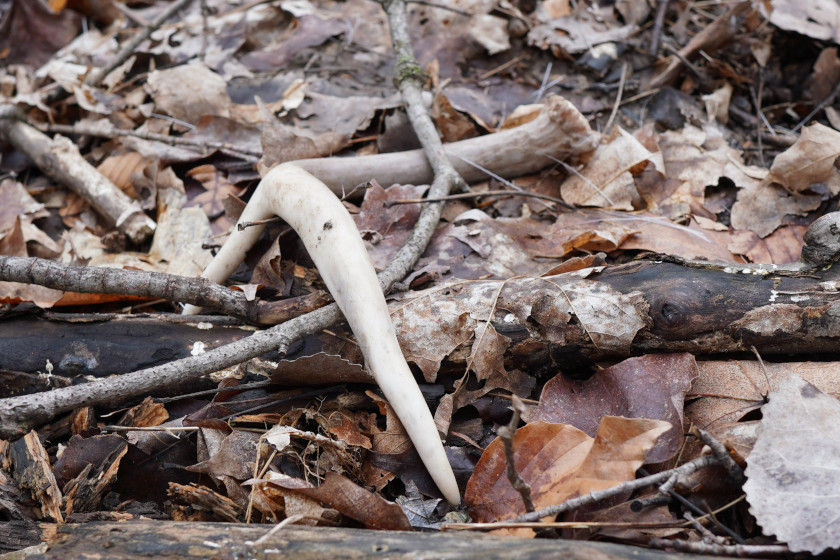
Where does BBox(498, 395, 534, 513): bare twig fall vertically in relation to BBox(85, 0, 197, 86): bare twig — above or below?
below

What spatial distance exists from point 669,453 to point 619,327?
500mm

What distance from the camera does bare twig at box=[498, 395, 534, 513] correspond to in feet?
4.83

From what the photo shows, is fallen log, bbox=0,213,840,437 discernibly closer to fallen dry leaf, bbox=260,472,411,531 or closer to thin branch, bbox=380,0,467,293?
thin branch, bbox=380,0,467,293

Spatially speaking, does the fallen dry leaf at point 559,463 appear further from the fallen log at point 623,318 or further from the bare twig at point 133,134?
the bare twig at point 133,134

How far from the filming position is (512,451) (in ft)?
5.15

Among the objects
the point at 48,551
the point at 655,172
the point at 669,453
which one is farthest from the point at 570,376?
the point at 48,551

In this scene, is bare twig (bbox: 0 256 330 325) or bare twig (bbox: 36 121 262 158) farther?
bare twig (bbox: 36 121 262 158)

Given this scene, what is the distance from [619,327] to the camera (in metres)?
2.27

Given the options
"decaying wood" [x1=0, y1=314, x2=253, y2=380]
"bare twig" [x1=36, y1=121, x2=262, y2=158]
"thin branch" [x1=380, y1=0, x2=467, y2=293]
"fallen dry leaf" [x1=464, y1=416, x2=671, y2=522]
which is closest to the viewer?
"fallen dry leaf" [x1=464, y1=416, x2=671, y2=522]

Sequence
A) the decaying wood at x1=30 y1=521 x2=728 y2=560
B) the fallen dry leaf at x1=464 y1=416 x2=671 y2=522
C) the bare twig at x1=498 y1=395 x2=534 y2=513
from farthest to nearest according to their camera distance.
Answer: the fallen dry leaf at x1=464 y1=416 x2=671 y2=522, the decaying wood at x1=30 y1=521 x2=728 y2=560, the bare twig at x1=498 y1=395 x2=534 y2=513

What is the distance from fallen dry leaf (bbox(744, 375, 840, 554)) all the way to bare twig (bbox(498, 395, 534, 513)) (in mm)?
627

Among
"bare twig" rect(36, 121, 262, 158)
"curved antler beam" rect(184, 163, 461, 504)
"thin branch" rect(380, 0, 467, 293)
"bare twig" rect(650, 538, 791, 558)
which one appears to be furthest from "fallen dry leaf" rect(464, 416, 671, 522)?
"bare twig" rect(36, 121, 262, 158)

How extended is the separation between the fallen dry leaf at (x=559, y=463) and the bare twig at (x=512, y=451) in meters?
0.18

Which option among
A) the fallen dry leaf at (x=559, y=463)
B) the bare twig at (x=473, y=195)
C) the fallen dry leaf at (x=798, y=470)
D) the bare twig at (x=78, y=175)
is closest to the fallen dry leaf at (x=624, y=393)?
the fallen dry leaf at (x=559, y=463)
